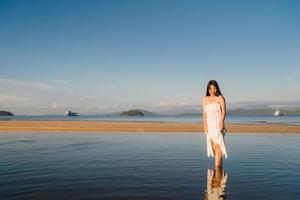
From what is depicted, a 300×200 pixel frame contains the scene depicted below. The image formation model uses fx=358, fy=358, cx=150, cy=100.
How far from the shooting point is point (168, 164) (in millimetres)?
12227

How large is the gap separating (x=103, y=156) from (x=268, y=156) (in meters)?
6.64

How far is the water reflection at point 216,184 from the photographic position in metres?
7.63

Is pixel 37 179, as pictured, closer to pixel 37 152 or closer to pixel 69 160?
pixel 69 160

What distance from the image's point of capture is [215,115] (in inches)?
413

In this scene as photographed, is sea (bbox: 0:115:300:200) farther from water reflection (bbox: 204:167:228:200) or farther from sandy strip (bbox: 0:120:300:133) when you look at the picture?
sandy strip (bbox: 0:120:300:133)

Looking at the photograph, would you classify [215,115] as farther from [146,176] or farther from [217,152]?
[146,176]

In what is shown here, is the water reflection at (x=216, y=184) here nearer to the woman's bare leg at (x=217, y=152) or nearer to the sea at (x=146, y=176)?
the sea at (x=146, y=176)

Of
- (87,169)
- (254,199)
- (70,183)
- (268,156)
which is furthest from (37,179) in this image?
(268,156)

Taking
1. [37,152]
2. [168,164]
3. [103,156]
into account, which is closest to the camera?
[168,164]

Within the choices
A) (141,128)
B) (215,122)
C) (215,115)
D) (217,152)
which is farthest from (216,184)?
(141,128)

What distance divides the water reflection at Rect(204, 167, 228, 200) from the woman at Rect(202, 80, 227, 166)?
55cm

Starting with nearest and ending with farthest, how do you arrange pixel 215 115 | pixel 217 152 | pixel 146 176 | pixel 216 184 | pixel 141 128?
pixel 216 184, pixel 146 176, pixel 215 115, pixel 217 152, pixel 141 128

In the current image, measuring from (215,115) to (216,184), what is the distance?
7.74 feet

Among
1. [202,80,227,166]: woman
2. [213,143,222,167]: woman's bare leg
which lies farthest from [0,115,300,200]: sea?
[202,80,227,166]: woman
